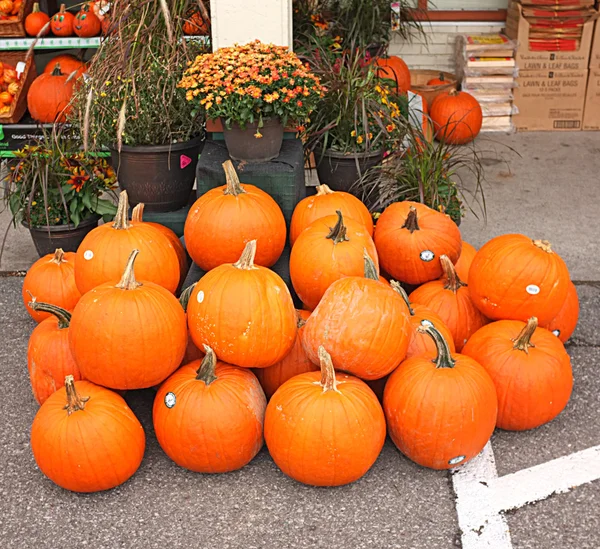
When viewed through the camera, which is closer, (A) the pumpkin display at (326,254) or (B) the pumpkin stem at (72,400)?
(B) the pumpkin stem at (72,400)

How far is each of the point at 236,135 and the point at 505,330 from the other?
161cm

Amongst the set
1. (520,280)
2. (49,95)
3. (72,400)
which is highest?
(49,95)

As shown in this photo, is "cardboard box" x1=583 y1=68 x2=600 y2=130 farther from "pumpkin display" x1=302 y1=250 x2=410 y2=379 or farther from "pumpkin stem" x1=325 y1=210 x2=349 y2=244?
"pumpkin display" x1=302 y1=250 x2=410 y2=379

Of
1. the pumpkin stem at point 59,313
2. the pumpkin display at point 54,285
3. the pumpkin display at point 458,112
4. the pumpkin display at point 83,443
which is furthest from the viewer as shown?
the pumpkin display at point 458,112

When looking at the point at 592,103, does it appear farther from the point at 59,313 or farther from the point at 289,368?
the point at 59,313

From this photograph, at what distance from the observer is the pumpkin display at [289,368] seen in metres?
3.18

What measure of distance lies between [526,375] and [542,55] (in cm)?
468

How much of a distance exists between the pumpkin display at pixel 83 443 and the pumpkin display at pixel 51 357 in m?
0.27

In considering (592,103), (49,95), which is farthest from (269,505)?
(592,103)

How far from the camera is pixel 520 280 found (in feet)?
10.8

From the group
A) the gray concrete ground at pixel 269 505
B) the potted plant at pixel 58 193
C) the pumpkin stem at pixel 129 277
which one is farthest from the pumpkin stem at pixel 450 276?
the potted plant at pixel 58 193

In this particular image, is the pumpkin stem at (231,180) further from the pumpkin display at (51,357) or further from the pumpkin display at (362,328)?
the pumpkin display at (51,357)

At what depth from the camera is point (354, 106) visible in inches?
172

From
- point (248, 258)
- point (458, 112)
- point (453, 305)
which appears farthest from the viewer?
point (458, 112)
